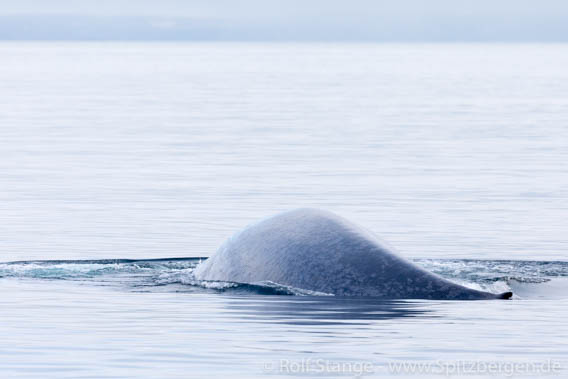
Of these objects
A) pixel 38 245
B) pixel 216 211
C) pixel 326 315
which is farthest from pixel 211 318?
pixel 216 211

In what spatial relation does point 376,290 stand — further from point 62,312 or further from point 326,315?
point 62,312

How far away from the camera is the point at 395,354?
15.6 meters

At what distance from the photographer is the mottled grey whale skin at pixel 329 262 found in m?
17.8

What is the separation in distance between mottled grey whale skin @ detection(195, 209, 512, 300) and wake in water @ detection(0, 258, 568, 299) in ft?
1.38

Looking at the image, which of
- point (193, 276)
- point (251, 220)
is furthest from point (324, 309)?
point (251, 220)

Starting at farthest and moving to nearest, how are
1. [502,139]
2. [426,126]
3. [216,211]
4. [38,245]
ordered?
[426,126] → [502,139] → [216,211] → [38,245]

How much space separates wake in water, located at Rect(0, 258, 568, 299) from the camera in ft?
65.8

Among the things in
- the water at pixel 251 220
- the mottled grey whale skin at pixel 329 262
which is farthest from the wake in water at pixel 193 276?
the mottled grey whale skin at pixel 329 262

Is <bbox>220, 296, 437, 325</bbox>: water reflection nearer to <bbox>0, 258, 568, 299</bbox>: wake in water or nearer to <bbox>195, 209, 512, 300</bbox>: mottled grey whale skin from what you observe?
<bbox>195, 209, 512, 300</bbox>: mottled grey whale skin

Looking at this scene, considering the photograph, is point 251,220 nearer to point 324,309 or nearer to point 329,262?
point 329,262

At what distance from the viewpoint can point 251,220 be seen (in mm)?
28641

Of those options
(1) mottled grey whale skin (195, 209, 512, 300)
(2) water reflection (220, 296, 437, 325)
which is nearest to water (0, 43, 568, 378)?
(2) water reflection (220, 296, 437, 325)

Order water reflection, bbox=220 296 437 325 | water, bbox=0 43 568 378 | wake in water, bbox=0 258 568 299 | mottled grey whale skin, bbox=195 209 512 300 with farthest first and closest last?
wake in water, bbox=0 258 568 299
mottled grey whale skin, bbox=195 209 512 300
water reflection, bbox=220 296 437 325
water, bbox=0 43 568 378

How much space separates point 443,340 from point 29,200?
669 inches
